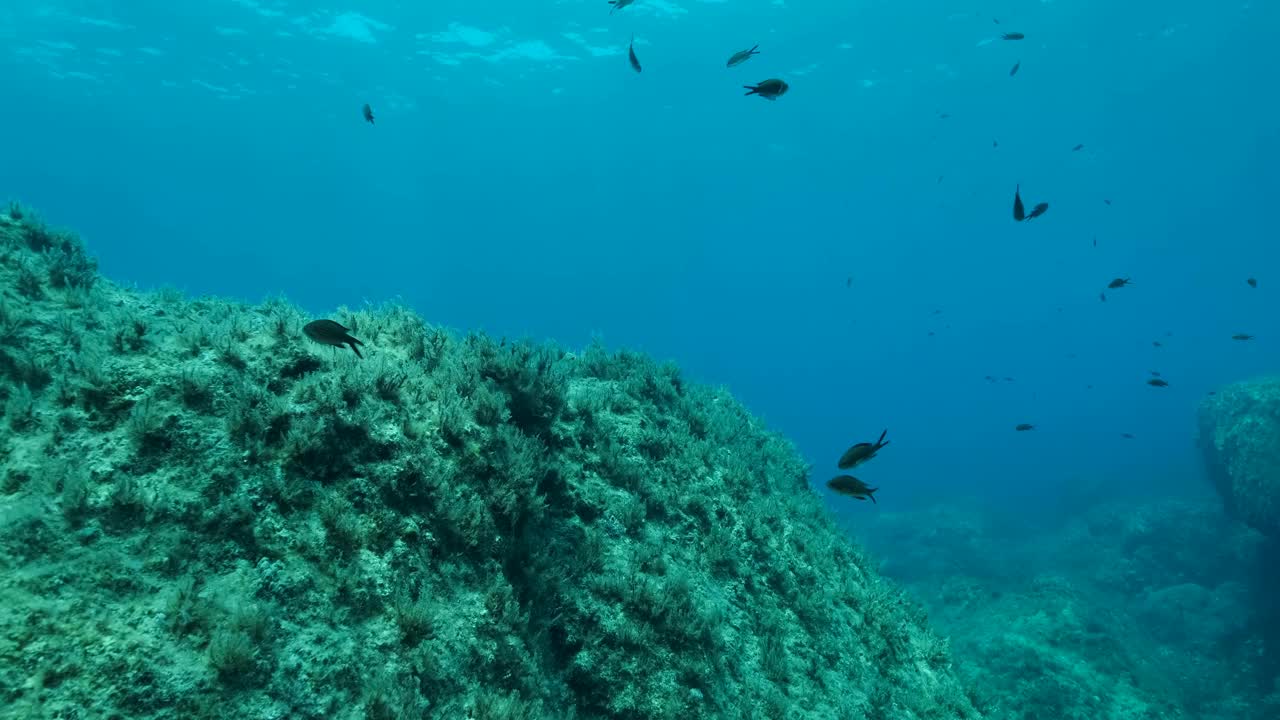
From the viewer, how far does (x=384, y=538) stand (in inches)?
156

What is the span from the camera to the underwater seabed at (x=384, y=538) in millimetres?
3047

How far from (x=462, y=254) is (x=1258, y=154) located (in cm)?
12918

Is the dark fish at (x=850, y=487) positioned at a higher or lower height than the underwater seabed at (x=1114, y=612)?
lower

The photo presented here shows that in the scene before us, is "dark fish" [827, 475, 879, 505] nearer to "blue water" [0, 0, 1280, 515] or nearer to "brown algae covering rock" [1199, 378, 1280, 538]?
"blue water" [0, 0, 1280, 515]

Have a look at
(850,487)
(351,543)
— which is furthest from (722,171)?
(351,543)

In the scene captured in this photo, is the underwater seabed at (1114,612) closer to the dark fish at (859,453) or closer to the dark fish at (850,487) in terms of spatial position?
the dark fish at (850,487)

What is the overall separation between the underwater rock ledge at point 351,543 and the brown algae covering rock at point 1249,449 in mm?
21962

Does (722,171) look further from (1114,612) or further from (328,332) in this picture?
(328,332)

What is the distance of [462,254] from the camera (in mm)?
132875

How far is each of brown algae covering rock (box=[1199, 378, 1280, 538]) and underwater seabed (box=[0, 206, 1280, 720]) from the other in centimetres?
2038

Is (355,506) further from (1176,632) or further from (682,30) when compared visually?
(682,30)

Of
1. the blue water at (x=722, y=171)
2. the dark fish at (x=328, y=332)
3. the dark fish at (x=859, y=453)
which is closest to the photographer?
the dark fish at (x=328, y=332)

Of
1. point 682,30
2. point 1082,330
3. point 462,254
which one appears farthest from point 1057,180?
point 1082,330

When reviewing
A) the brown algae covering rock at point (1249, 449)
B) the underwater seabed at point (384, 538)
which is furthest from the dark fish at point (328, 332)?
the brown algae covering rock at point (1249, 449)
